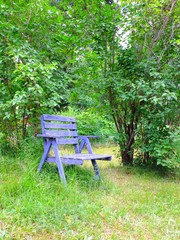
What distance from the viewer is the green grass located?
162 cm

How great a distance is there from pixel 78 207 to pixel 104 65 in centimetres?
265

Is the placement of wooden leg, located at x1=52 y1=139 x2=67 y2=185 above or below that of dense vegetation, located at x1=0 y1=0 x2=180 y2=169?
below

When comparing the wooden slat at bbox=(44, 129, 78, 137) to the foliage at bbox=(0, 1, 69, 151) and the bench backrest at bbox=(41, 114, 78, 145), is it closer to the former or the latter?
the bench backrest at bbox=(41, 114, 78, 145)

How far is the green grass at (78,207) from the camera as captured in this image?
162 cm

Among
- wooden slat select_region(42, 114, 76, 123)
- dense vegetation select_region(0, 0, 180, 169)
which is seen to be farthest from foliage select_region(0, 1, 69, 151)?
wooden slat select_region(42, 114, 76, 123)

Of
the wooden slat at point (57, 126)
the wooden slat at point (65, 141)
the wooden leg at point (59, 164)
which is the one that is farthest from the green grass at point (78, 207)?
the wooden slat at point (57, 126)

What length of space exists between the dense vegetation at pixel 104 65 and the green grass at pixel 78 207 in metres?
0.74

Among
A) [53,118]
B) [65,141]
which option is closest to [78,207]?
[65,141]

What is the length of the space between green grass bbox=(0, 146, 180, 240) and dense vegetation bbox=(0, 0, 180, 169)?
2.43 feet

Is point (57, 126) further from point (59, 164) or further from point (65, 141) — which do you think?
point (59, 164)

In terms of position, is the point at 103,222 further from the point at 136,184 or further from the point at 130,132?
the point at 130,132

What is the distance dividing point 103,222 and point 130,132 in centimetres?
229

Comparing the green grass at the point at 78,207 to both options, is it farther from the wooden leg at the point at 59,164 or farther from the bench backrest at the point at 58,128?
the bench backrest at the point at 58,128

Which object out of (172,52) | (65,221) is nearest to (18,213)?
(65,221)
